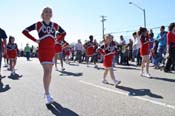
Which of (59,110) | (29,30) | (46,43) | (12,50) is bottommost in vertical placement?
(59,110)

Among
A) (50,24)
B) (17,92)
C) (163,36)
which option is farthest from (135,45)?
(50,24)

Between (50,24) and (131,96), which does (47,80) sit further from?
(131,96)

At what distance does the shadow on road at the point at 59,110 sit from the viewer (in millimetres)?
7148

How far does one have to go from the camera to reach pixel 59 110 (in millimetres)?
7512

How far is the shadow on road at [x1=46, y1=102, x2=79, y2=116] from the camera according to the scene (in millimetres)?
7148

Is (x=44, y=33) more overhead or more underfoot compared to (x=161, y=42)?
more underfoot

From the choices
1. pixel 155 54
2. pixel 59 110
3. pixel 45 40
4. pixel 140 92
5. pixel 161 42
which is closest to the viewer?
pixel 59 110

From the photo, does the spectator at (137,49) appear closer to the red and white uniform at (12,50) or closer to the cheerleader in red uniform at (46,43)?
the red and white uniform at (12,50)

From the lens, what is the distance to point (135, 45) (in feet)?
67.7

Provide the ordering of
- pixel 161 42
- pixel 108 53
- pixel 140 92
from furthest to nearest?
pixel 161 42, pixel 108 53, pixel 140 92

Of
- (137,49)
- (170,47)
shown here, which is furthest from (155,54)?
(170,47)

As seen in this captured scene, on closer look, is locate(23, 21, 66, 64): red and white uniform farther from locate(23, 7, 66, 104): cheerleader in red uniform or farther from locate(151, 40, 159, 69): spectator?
locate(151, 40, 159, 69): spectator

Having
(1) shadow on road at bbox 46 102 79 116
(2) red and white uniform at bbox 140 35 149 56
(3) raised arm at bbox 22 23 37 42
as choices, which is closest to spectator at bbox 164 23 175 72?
(2) red and white uniform at bbox 140 35 149 56

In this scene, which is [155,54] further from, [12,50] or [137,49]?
[12,50]
